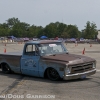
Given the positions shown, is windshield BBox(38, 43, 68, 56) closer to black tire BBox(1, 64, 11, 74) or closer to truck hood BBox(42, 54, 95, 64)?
truck hood BBox(42, 54, 95, 64)

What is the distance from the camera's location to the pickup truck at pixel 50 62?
9.37 meters

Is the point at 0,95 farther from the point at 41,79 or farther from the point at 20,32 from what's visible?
the point at 20,32

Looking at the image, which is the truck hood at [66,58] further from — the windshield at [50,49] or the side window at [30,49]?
the side window at [30,49]

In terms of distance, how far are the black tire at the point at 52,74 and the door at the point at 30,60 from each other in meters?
0.55

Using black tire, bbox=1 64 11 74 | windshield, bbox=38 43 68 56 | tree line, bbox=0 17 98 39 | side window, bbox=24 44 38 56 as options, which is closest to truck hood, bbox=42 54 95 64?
windshield, bbox=38 43 68 56

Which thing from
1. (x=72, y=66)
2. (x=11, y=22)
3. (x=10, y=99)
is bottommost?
(x=10, y=99)

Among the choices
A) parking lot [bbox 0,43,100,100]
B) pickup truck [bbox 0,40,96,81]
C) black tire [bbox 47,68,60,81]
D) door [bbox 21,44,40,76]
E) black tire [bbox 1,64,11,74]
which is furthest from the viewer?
black tire [bbox 1,64,11,74]

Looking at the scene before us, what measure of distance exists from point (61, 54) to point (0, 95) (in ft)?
12.1

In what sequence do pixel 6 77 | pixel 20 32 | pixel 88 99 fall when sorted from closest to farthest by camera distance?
1. pixel 88 99
2. pixel 6 77
3. pixel 20 32

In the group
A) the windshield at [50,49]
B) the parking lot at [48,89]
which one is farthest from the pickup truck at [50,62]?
the parking lot at [48,89]

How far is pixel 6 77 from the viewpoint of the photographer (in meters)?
10.9

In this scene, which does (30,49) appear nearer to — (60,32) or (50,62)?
(50,62)

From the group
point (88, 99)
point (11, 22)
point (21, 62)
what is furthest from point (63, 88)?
point (11, 22)

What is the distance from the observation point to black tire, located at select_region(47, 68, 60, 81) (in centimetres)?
965
